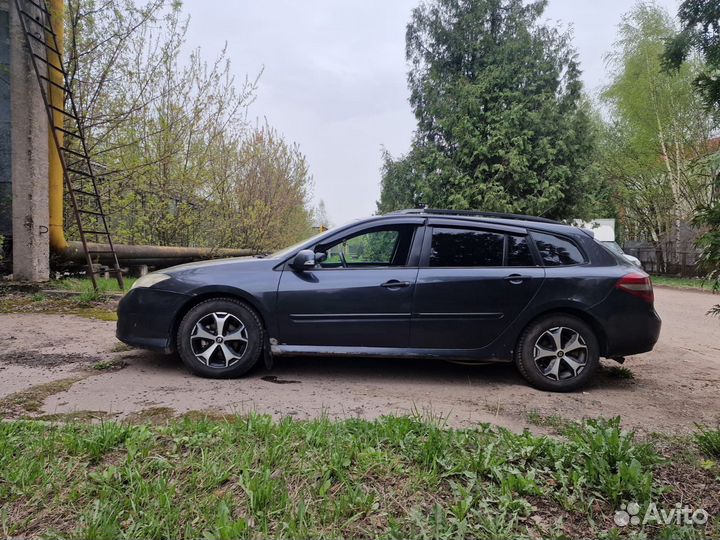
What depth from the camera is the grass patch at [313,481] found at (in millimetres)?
1767

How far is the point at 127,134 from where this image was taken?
9000 mm

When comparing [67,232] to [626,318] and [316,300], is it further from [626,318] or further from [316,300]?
[626,318]

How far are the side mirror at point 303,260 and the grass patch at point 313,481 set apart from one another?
5.38ft

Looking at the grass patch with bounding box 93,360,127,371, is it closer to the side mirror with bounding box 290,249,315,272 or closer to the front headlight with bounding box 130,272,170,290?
the front headlight with bounding box 130,272,170,290

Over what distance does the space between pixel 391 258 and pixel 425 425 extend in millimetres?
2156

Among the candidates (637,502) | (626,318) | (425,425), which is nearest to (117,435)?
(425,425)

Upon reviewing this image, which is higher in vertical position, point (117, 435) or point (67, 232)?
point (67, 232)

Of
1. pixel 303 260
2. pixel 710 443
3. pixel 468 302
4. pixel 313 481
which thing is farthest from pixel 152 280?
pixel 710 443

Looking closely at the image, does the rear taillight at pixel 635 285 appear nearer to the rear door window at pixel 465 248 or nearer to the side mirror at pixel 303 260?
the rear door window at pixel 465 248

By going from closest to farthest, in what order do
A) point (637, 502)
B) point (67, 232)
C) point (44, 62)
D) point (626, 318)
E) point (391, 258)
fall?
1. point (637, 502)
2. point (626, 318)
3. point (391, 258)
4. point (44, 62)
5. point (67, 232)

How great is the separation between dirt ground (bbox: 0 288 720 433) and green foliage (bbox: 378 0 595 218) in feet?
46.2

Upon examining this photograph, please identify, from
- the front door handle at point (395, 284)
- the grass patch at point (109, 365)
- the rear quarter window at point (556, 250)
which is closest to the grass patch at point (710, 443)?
the rear quarter window at point (556, 250)

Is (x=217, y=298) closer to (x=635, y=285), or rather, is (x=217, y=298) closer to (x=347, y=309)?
(x=347, y=309)

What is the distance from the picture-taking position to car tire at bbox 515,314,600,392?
379cm
